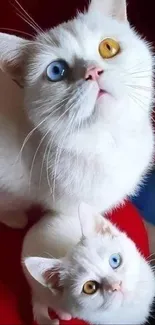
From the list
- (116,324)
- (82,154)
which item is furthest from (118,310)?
(82,154)

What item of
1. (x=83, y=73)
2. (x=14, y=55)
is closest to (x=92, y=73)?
(x=83, y=73)

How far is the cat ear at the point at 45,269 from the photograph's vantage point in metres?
0.99

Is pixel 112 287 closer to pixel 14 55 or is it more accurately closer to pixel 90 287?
pixel 90 287

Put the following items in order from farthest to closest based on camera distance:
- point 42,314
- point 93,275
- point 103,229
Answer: point 42,314 < point 103,229 < point 93,275

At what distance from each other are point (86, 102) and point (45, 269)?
13.5 inches

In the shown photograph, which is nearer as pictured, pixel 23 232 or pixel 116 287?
pixel 116 287

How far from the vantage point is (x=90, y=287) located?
1.00 meters

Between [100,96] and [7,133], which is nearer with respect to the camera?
[100,96]

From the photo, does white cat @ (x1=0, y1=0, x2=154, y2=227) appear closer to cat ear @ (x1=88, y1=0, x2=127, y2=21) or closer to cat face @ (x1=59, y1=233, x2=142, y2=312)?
cat ear @ (x1=88, y1=0, x2=127, y2=21)

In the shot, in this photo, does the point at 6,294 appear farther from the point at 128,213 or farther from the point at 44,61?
the point at 44,61

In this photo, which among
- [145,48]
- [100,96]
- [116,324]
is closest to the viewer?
[100,96]

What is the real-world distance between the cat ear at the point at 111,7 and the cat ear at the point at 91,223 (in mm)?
396

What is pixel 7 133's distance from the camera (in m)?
1.17

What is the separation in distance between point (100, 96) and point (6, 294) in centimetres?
63
